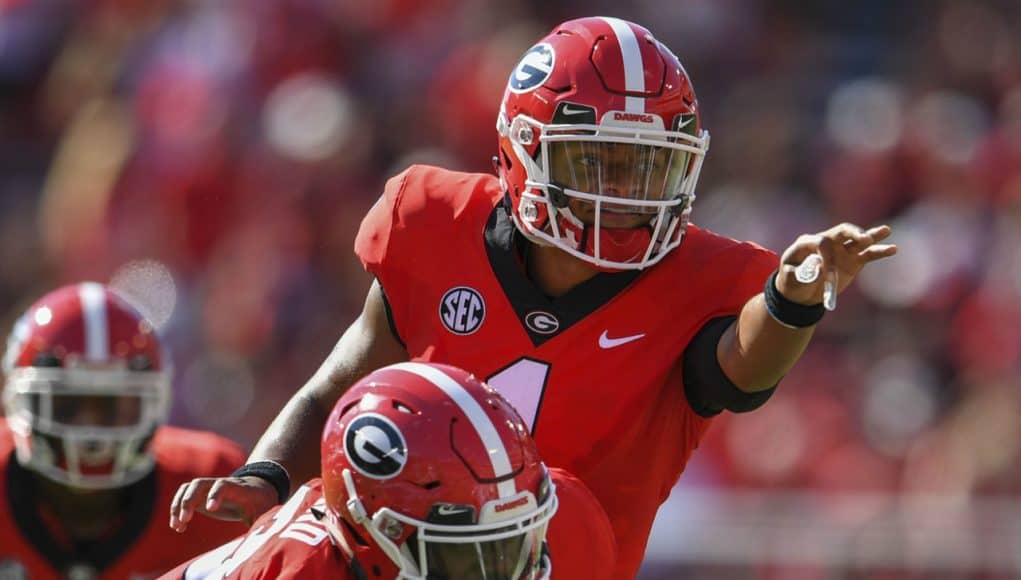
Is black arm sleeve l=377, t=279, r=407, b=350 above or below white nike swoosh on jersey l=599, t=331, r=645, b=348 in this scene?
above

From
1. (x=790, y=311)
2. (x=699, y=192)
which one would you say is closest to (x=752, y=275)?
(x=790, y=311)

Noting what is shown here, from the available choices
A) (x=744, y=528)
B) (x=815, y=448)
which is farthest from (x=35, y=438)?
(x=815, y=448)

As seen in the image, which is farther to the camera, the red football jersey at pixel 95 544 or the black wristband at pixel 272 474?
the red football jersey at pixel 95 544

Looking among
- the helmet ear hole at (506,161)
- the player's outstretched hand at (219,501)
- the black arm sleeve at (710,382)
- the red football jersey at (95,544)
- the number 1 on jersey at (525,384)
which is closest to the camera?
the player's outstretched hand at (219,501)

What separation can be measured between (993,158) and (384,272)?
4970 mm

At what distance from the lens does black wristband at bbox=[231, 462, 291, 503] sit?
3.58 metres

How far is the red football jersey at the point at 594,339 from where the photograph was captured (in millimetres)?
3590

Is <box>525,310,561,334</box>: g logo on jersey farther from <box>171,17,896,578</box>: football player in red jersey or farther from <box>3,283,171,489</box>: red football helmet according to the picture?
<box>3,283,171,489</box>: red football helmet

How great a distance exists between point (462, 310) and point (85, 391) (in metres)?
1.29

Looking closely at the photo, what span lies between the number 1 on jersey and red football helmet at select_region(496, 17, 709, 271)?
241 millimetres

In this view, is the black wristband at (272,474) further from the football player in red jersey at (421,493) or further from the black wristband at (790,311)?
the black wristband at (790,311)

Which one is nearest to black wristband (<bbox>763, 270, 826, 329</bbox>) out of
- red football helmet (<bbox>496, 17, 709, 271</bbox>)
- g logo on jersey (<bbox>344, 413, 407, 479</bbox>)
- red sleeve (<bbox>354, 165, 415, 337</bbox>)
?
red football helmet (<bbox>496, 17, 709, 271</bbox>)

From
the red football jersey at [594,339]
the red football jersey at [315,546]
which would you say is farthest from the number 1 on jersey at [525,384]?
the red football jersey at [315,546]

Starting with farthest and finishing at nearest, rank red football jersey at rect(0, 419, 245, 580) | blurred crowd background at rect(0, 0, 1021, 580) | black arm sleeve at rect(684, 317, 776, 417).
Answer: blurred crowd background at rect(0, 0, 1021, 580), red football jersey at rect(0, 419, 245, 580), black arm sleeve at rect(684, 317, 776, 417)
